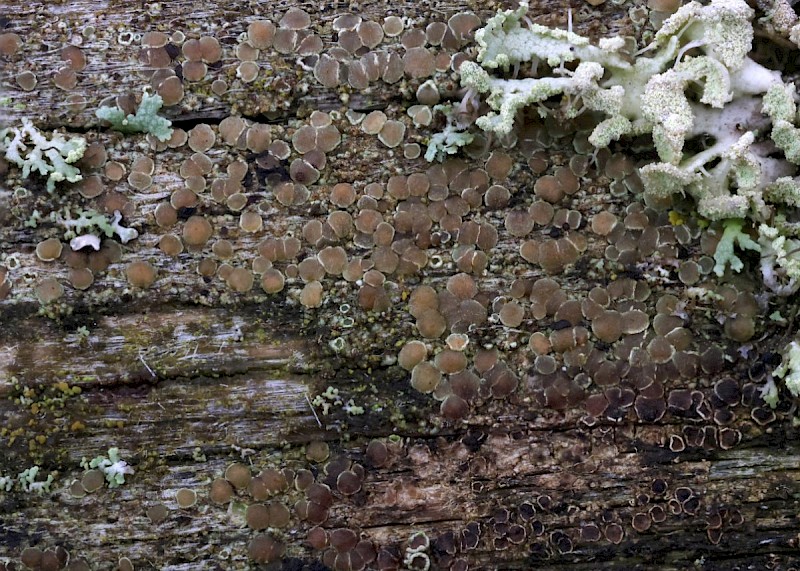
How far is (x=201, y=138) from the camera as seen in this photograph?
251 centimetres

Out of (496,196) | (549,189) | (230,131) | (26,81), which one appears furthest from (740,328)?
(26,81)

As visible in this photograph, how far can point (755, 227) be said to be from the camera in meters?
2.35

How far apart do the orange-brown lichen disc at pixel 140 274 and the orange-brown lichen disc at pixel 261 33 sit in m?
0.90

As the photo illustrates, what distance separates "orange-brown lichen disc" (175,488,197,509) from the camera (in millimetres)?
2355

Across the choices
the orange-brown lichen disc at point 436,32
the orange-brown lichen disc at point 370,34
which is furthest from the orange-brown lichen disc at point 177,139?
the orange-brown lichen disc at point 436,32

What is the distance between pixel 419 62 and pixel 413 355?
1.05m

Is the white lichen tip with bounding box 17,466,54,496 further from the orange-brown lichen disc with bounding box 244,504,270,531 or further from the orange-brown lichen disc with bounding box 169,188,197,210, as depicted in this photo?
the orange-brown lichen disc with bounding box 169,188,197,210

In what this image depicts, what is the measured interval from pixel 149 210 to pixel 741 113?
207 cm

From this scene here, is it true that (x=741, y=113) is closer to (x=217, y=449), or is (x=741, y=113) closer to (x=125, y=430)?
(x=217, y=449)

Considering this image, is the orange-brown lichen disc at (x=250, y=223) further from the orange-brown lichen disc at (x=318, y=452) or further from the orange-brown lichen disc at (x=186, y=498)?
the orange-brown lichen disc at (x=186, y=498)

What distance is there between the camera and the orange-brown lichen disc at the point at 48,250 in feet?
7.95

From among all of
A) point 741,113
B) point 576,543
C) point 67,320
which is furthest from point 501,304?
point 67,320

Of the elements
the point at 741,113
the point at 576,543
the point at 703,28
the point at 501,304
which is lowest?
the point at 576,543

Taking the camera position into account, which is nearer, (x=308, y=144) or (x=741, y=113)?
(x=741, y=113)
